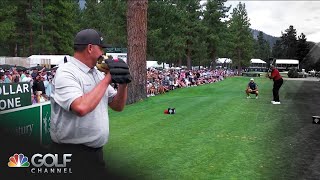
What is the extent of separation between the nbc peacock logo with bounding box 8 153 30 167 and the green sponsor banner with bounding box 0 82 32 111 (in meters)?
1.73

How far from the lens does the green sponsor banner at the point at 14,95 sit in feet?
19.7

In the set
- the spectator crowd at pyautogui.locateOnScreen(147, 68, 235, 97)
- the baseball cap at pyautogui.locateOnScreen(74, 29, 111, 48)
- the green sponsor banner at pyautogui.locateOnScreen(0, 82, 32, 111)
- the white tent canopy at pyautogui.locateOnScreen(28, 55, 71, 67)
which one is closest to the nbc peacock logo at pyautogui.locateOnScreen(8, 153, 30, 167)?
the baseball cap at pyautogui.locateOnScreen(74, 29, 111, 48)

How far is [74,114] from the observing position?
3342 millimetres

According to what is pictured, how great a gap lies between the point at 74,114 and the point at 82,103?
9.7 inches

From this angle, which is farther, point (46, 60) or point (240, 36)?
point (240, 36)

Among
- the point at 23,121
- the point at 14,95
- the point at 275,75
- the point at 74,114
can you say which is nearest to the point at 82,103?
the point at 74,114

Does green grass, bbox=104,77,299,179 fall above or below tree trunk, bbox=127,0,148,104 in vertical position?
below

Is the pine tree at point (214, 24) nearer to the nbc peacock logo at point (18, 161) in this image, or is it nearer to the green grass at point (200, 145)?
the green grass at point (200, 145)

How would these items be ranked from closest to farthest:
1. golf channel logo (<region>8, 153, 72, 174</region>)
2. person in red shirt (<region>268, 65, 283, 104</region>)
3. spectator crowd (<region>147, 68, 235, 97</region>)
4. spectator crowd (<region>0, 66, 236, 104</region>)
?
golf channel logo (<region>8, 153, 72, 174</region>) < spectator crowd (<region>0, 66, 236, 104</region>) < person in red shirt (<region>268, 65, 283, 104</region>) < spectator crowd (<region>147, 68, 235, 97</region>)

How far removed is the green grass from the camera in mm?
6891

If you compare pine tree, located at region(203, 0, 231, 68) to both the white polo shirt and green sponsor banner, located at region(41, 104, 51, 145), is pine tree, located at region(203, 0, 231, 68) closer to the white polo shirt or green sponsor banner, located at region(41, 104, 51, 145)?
green sponsor banner, located at region(41, 104, 51, 145)

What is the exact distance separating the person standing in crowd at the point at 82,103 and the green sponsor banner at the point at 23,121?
2.09m

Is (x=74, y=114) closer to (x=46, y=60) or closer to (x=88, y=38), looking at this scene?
(x=88, y=38)

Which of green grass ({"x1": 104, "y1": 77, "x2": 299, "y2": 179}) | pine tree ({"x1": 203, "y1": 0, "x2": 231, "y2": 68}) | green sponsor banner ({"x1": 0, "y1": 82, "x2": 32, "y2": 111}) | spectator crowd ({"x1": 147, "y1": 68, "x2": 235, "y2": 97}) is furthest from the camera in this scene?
pine tree ({"x1": 203, "y1": 0, "x2": 231, "y2": 68})
